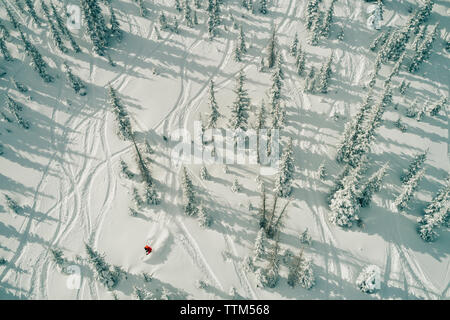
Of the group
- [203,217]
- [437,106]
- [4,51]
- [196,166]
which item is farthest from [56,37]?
[437,106]

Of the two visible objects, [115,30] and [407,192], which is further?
[115,30]

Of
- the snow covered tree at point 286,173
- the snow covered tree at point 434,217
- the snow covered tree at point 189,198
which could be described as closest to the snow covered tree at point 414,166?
the snow covered tree at point 434,217

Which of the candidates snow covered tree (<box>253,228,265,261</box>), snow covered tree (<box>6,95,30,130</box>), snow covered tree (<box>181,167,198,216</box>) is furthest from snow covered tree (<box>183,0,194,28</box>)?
snow covered tree (<box>253,228,265,261</box>)

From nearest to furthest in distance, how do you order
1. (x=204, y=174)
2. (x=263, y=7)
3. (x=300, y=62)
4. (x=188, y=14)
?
(x=204, y=174)
(x=300, y=62)
(x=188, y=14)
(x=263, y=7)

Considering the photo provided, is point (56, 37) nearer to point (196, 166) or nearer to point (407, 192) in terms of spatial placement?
point (196, 166)

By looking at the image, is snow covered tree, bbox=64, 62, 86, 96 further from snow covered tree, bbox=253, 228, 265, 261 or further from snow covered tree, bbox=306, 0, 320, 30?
snow covered tree, bbox=306, 0, 320, 30

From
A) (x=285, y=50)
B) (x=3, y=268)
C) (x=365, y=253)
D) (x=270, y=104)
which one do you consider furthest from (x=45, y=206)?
(x=285, y=50)
